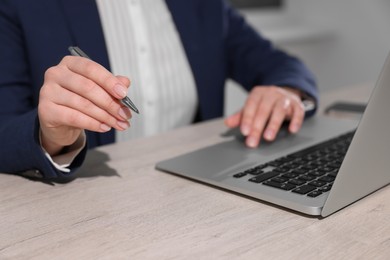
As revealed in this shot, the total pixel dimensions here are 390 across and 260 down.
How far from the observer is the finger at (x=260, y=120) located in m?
0.81

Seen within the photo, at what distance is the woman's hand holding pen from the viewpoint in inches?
22.8

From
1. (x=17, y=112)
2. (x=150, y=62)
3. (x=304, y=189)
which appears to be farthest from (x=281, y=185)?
(x=150, y=62)

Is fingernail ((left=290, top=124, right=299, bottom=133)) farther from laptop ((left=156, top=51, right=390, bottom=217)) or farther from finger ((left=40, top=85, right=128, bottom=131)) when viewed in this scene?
finger ((left=40, top=85, right=128, bottom=131))

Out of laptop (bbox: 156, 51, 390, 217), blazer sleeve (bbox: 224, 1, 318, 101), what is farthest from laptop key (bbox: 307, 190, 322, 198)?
blazer sleeve (bbox: 224, 1, 318, 101)

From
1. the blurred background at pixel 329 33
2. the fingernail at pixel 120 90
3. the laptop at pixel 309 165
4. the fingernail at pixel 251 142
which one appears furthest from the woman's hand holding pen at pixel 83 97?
the blurred background at pixel 329 33

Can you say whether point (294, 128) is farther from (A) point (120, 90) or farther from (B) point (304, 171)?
(A) point (120, 90)

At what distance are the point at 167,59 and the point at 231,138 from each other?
13.3 inches

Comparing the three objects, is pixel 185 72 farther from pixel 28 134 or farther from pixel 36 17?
pixel 28 134

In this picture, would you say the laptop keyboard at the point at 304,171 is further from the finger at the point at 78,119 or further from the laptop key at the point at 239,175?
the finger at the point at 78,119

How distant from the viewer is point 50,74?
0.61 meters

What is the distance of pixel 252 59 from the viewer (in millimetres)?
1267

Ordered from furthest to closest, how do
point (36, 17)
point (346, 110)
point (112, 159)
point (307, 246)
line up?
1. point (346, 110)
2. point (36, 17)
3. point (112, 159)
4. point (307, 246)

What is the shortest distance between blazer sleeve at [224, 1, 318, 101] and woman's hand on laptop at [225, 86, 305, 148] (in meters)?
0.17

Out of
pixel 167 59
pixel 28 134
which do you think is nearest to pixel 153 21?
pixel 167 59
